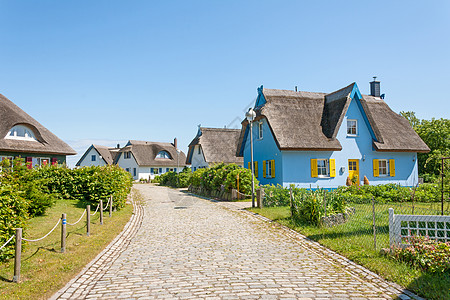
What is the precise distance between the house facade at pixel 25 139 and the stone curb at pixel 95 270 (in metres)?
15.1

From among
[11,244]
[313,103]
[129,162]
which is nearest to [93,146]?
[129,162]

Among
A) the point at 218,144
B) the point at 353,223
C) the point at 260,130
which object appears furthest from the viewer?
the point at 218,144

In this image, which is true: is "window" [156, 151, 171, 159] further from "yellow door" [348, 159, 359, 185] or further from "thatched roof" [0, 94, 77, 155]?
"yellow door" [348, 159, 359, 185]

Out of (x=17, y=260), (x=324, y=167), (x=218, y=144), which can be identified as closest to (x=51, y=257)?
(x=17, y=260)

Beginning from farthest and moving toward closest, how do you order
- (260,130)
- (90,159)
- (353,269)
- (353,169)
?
(90,159) < (260,130) < (353,169) < (353,269)

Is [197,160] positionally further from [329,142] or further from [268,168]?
[329,142]

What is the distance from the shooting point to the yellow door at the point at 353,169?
23.7 m

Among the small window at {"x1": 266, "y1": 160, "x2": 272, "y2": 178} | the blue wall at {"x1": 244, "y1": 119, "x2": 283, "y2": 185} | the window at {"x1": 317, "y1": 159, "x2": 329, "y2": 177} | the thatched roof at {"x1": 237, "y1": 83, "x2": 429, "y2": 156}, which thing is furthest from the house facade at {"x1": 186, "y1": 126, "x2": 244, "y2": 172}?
the window at {"x1": 317, "y1": 159, "x2": 329, "y2": 177}

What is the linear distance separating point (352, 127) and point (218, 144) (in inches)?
774

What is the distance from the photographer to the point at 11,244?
707 cm

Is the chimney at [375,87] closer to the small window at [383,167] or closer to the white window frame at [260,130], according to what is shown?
the small window at [383,167]

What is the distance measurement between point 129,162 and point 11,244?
5193 cm

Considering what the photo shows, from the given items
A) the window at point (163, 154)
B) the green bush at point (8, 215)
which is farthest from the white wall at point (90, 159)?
the green bush at point (8, 215)

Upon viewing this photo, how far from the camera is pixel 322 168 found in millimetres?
23406
